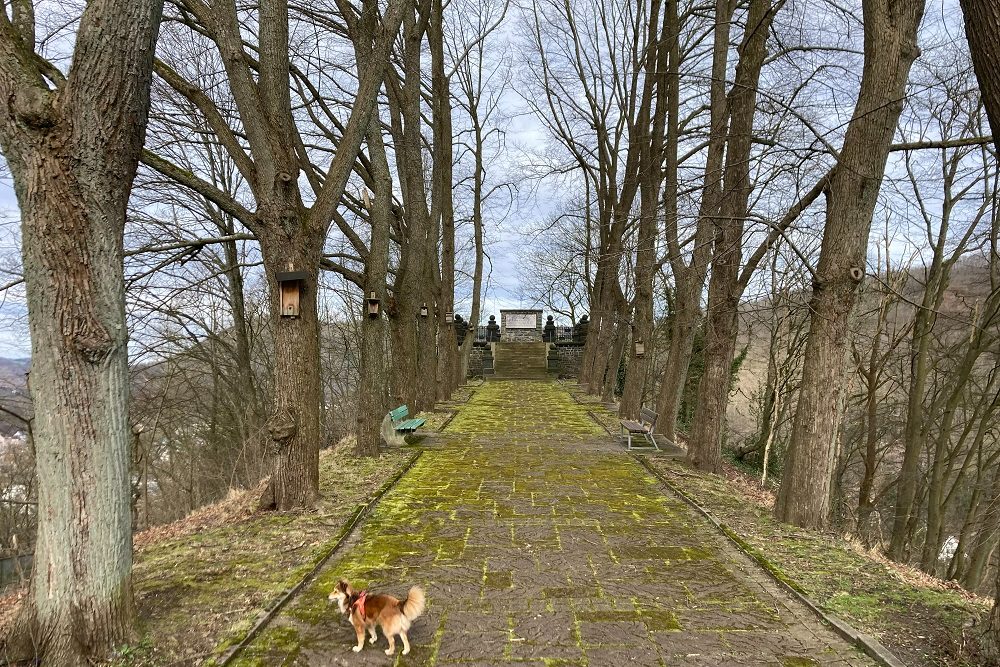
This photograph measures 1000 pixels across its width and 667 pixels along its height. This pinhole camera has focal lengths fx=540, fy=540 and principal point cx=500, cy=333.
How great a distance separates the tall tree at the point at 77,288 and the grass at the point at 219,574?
383 millimetres

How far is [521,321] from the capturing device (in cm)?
3744

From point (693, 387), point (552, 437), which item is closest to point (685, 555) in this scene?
point (552, 437)

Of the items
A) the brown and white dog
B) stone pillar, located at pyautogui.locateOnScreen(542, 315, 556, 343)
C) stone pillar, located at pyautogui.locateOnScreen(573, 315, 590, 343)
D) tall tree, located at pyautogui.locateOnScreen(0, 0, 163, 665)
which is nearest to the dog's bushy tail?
the brown and white dog

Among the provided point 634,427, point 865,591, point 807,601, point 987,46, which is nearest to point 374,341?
point 634,427

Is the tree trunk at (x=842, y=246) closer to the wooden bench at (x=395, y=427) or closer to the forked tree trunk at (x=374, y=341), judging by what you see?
the forked tree trunk at (x=374, y=341)

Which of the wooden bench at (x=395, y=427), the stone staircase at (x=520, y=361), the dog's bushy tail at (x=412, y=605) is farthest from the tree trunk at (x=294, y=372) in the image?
the stone staircase at (x=520, y=361)

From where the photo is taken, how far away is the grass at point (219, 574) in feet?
12.0

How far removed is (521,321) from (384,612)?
34108 millimetres

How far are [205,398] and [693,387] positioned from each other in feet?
54.5

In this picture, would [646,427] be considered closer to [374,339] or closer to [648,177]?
[374,339]

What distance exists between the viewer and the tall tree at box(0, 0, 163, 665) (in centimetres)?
324

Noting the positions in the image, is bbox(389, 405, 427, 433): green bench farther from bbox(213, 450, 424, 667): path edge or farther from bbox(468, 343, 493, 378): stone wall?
bbox(468, 343, 493, 378): stone wall

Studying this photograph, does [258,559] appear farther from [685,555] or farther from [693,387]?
[693,387]

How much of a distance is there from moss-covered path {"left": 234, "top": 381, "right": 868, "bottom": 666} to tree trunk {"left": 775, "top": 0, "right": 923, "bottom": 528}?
1306 millimetres
